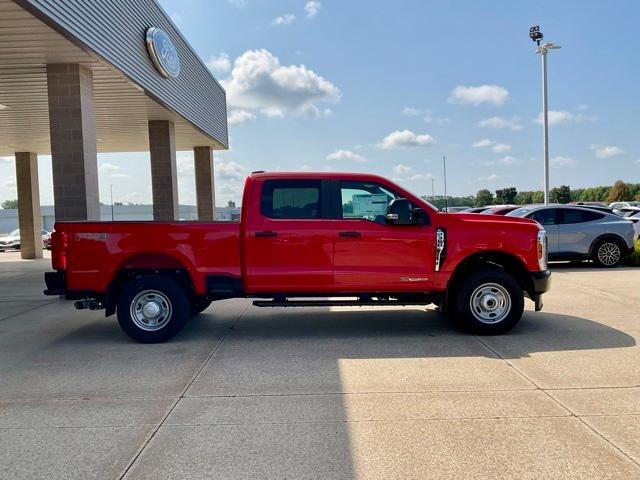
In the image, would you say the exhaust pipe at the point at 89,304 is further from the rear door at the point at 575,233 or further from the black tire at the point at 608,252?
the black tire at the point at 608,252

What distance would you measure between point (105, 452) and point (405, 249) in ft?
13.5

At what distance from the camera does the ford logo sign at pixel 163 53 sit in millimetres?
13125

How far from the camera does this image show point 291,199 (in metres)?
6.71

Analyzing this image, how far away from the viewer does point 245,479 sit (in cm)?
323

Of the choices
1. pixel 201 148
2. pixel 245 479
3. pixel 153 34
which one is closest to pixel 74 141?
pixel 153 34

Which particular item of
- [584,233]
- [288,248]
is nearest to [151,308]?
[288,248]

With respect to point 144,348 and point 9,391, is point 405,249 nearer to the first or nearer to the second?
point 144,348

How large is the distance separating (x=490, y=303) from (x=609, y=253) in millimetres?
8303

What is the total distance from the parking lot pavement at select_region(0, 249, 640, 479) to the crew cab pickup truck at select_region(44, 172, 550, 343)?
0.50 m

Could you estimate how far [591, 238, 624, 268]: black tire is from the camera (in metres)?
13.1

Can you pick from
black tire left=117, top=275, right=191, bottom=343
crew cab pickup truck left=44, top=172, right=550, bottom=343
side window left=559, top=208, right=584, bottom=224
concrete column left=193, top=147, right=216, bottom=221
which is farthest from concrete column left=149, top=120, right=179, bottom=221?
side window left=559, top=208, right=584, bottom=224

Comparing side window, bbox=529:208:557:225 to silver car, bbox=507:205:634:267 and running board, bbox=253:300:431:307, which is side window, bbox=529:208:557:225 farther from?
running board, bbox=253:300:431:307

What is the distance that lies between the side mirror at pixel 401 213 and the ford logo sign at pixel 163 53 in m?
9.44

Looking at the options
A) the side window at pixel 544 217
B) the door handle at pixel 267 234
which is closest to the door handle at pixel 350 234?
the door handle at pixel 267 234
